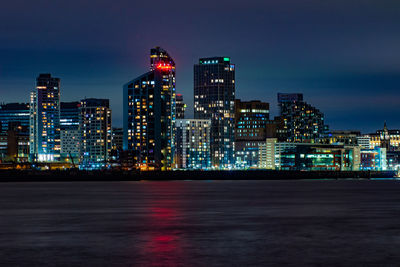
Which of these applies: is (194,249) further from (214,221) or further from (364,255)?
(214,221)

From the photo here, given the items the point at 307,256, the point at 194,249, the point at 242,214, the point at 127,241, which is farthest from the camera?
the point at 242,214

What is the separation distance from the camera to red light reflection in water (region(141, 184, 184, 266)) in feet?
126

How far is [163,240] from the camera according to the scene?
47.2 meters

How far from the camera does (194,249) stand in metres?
42.2

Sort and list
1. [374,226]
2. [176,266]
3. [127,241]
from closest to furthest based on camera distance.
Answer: [176,266]
[127,241]
[374,226]

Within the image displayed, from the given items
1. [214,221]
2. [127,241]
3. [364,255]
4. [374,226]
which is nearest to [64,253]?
[127,241]

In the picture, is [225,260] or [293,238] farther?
[293,238]

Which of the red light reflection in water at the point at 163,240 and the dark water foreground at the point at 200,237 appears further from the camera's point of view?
the red light reflection in water at the point at 163,240

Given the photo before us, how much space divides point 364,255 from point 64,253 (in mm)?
17511

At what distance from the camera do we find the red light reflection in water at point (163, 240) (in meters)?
38.4

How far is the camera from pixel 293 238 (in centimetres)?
4791

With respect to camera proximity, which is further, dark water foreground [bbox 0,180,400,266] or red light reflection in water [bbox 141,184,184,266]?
red light reflection in water [bbox 141,184,184,266]

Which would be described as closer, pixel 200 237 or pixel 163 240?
pixel 163 240

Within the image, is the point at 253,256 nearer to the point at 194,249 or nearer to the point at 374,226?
the point at 194,249
